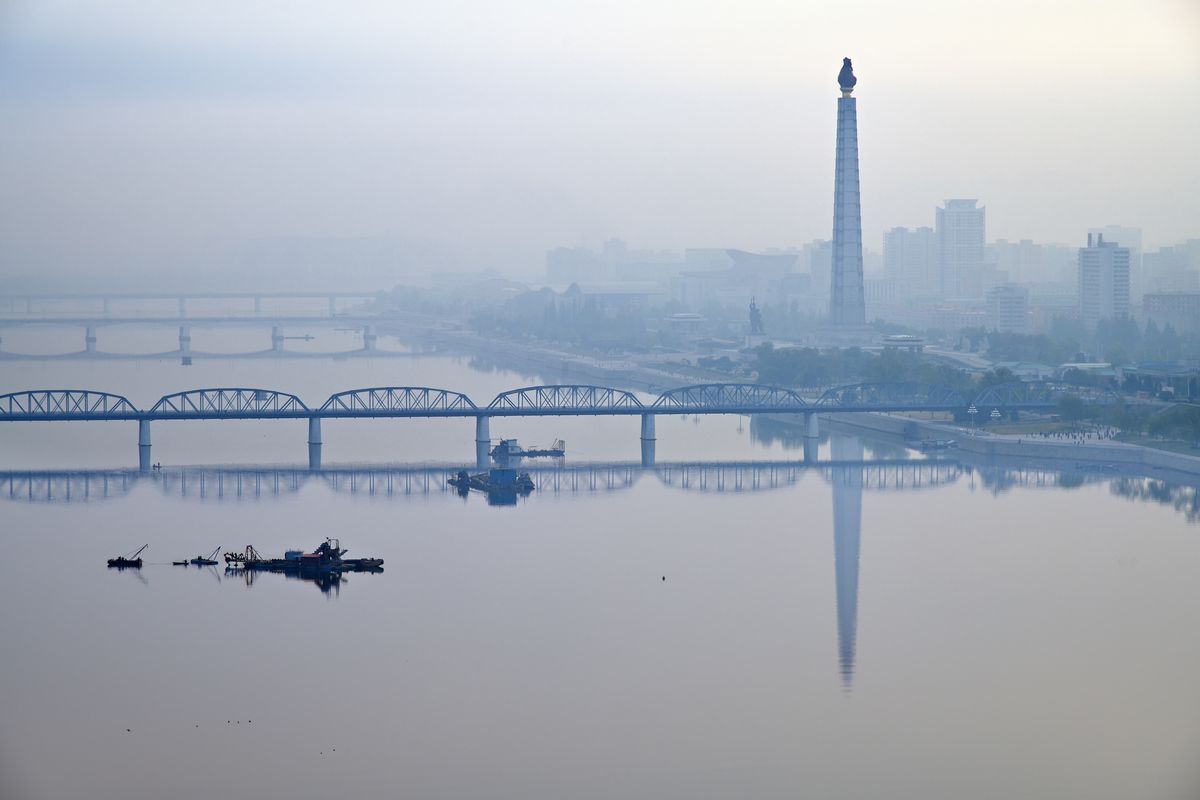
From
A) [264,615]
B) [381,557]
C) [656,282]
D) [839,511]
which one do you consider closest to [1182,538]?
[839,511]

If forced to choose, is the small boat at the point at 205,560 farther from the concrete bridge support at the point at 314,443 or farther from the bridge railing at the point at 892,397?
the bridge railing at the point at 892,397

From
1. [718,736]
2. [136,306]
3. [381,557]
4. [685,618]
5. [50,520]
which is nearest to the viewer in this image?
[718,736]

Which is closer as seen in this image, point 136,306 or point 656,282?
point 136,306

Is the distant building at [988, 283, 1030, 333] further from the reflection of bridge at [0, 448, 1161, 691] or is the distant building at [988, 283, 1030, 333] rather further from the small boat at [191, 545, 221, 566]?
the small boat at [191, 545, 221, 566]

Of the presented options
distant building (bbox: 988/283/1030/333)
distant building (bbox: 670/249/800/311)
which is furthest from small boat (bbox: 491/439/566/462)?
distant building (bbox: 670/249/800/311)

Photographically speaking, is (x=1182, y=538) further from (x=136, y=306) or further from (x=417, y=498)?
(x=136, y=306)

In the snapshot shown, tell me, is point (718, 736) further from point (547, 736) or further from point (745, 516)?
point (745, 516)

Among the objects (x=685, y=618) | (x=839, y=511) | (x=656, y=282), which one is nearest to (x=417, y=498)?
(x=839, y=511)

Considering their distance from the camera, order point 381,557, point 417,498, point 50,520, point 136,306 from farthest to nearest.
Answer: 1. point 136,306
2. point 417,498
3. point 50,520
4. point 381,557

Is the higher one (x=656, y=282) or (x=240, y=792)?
(x=656, y=282)
